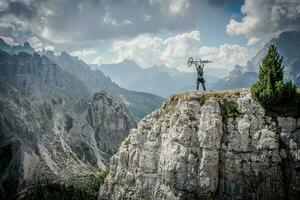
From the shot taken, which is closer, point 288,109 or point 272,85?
point 288,109

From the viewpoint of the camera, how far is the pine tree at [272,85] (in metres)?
74.9

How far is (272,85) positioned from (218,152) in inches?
833

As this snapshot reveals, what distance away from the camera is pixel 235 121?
7969 cm

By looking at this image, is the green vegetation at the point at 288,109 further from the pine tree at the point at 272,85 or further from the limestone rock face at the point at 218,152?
the limestone rock face at the point at 218,152

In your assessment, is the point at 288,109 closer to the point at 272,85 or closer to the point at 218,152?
the point at 272,85

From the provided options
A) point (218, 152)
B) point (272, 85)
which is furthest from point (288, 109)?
point (218, 152)

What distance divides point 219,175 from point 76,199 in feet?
270

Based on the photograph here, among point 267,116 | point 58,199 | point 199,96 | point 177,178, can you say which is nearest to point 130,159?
point 177,178

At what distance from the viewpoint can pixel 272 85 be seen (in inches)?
2992

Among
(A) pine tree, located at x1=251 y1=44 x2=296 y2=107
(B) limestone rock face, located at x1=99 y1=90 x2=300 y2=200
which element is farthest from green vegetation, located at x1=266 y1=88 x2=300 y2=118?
(B) limestone rock face, located at x1=99 y1=90 x2=300 y2=200

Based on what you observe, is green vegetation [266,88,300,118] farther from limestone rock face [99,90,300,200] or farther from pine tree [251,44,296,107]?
limestone rock face [99,90,300,200]

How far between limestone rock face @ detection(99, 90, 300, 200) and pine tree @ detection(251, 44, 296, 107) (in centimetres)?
283

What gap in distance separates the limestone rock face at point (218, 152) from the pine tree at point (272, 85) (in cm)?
283

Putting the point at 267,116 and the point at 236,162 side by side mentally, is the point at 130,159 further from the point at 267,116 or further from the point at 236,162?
the point at 267,116
